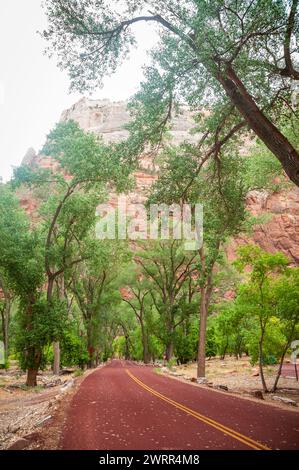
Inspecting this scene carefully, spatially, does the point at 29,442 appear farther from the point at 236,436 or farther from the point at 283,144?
the point at 283,144

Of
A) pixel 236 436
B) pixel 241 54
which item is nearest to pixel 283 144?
pixel 241 54

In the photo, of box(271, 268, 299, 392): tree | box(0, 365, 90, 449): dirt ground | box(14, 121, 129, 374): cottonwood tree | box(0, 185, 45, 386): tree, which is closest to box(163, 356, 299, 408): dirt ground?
box(271, 268, 299, 392): tree

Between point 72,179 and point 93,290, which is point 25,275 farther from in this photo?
point 93,290

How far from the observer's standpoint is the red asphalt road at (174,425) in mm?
7121

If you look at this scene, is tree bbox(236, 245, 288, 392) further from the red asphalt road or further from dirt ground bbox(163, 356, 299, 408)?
the red asphalt road

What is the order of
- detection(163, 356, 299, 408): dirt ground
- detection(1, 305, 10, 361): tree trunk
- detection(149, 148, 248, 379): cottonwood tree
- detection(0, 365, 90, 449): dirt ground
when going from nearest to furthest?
detection(0, 365, 90, 449): dirt ground, detection(149, 148, 248, 379): cottonwood tree, detection(163, 356, 299, 408): dirt ground, detection(1, 305, 10, 361): tree trunk

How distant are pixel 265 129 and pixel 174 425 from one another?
717 centimetres

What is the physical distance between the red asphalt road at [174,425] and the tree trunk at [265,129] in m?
5.38

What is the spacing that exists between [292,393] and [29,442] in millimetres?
15059

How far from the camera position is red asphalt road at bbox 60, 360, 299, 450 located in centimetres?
712

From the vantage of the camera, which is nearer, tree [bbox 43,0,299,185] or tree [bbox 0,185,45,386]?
tree [bbox 43,0,299,185]

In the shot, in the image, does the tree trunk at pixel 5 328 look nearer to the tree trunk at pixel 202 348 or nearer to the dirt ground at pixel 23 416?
the dirt ground at pixel 23 416

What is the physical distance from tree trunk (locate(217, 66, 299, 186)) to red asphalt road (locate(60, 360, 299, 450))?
212 inches
